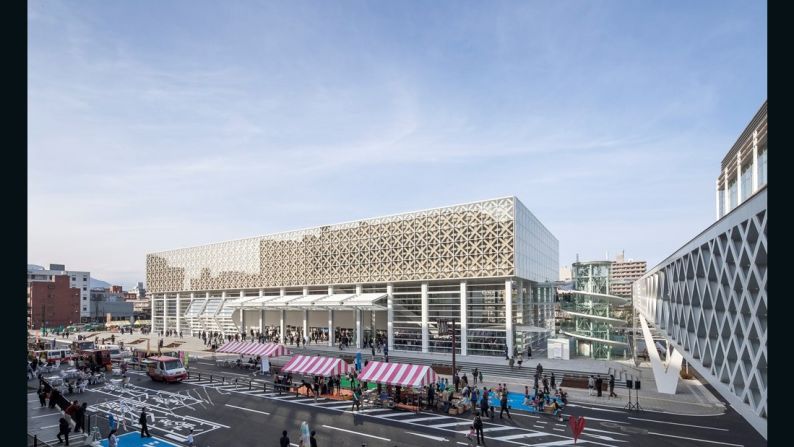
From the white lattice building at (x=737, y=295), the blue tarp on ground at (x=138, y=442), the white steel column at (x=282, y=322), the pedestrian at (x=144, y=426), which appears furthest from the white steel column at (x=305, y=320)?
the white lattice building at (x=737, y=295)

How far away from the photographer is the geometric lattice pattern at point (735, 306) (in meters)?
9.01

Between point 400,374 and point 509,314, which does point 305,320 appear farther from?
point 400,374

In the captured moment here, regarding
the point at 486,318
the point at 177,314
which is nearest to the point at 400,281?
the point at 486,318

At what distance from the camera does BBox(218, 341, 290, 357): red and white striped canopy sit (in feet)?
130

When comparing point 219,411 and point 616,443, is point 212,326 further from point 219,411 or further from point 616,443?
point 616,443

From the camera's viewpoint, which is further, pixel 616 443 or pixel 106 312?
pixel 106 312

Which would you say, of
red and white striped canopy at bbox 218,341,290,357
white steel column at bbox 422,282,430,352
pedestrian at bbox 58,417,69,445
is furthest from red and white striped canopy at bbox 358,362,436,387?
white steel column at bbox 422,282,430,352

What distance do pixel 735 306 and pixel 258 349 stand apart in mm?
37044

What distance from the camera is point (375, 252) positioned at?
181ft

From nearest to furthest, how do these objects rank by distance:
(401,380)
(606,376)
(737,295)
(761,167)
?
(737,295)
(761,167)
(401,380)
(606,376)
